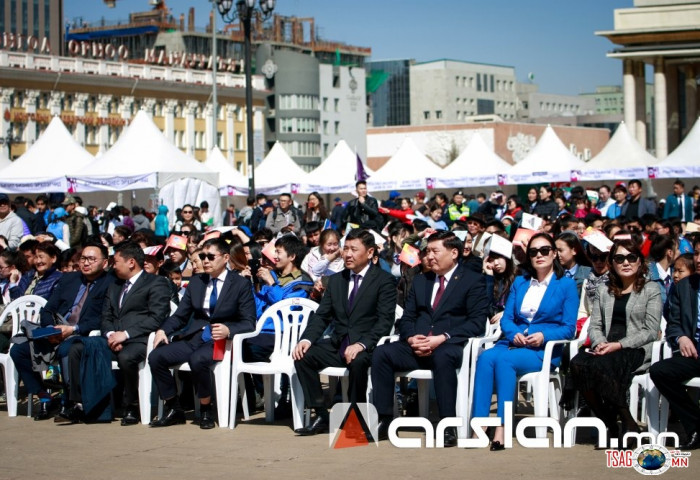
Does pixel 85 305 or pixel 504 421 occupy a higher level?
pixel 85 305

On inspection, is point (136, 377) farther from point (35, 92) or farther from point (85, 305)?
point (35, 92)

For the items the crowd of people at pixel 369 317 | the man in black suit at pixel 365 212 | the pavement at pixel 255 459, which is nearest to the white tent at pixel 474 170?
the man in black suit at pixel 365 212

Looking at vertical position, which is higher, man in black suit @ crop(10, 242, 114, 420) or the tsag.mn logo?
man in black suit @ crop(10, 242, 114, 420)

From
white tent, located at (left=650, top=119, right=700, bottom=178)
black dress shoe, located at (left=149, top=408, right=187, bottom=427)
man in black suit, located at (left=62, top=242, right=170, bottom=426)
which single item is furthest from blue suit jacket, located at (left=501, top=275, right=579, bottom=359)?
white tent, located at (left=650, top=119, right=700, bottom=178)

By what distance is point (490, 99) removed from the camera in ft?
573

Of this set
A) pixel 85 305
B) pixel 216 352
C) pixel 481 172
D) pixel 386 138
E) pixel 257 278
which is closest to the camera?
pixel 216 352

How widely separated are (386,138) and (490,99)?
49.3m

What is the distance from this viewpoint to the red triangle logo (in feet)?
29.3

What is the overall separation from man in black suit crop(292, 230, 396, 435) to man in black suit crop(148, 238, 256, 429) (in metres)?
0.70

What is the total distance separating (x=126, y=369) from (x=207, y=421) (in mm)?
872

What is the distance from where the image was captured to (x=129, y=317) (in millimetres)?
10453

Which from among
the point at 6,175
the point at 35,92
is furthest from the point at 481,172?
the point at 35,92

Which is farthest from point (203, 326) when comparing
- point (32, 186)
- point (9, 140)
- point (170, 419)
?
point (9, 140)

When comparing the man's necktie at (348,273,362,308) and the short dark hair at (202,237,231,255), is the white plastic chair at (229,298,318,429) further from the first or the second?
the short dark hair at (202,237,231,255)
